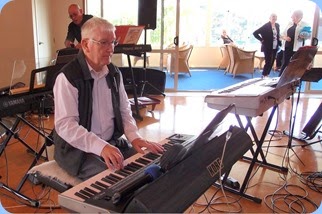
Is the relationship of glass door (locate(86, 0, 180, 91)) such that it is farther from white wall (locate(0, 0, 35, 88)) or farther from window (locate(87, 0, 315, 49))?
window (locate(87, 0, 315, 49))

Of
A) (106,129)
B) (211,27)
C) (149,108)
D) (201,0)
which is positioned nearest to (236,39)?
(211,27)

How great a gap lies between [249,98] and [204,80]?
5.83m

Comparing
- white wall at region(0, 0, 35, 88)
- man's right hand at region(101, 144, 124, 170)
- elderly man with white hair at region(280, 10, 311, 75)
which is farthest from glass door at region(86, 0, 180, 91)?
man's right hand at region(101, 144, 124, 170)

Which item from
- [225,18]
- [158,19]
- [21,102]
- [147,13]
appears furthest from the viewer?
[225,18]

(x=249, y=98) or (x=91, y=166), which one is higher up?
(x=249, y=98)

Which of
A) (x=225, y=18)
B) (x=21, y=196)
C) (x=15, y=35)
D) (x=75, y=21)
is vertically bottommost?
(x=21, y=196)

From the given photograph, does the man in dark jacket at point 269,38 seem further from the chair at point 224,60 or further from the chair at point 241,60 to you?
the chair at point 224,60

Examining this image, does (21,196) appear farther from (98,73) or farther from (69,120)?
(98,73)

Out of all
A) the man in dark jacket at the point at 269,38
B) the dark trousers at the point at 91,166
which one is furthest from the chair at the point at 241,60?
the dark trousers at the point at 91,166

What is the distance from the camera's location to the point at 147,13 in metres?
5.46

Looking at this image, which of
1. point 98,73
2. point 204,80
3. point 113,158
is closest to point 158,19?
point 204,80

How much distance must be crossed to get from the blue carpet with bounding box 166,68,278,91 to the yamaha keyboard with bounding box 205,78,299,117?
13.7 feet

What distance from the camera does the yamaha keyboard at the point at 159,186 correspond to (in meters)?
1.04

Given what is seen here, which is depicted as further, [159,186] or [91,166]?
[91,166]
